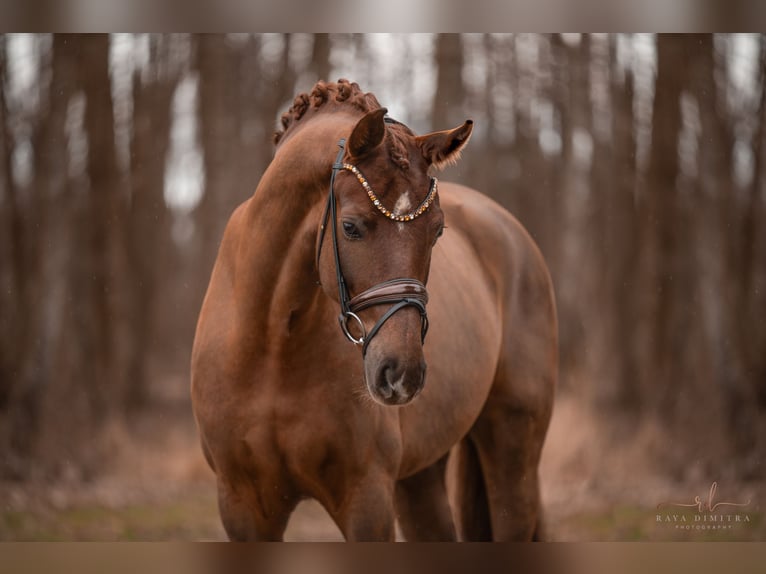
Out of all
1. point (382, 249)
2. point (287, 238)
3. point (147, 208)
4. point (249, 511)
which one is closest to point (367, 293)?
point (382, 249)

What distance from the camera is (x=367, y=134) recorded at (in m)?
2.15

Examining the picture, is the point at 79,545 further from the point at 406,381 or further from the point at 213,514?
the point at 406,381

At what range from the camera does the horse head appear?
212 cm

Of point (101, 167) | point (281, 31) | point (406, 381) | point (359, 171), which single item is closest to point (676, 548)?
point (406, 381)

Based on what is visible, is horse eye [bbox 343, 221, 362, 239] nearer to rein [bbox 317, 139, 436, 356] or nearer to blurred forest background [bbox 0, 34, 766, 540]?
rein [bbox 317, 139, 436, 356]

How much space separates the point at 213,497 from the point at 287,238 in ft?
6.17

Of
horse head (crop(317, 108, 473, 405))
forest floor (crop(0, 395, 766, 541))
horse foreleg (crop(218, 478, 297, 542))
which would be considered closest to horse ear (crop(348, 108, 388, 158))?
horse head (crop(317, 108, 473, 405))

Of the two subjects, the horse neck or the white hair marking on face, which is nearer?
the white hair marking on face

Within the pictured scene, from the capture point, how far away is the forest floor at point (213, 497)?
363 cm

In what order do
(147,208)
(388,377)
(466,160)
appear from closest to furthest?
(388,377), (147,208), (466,160)

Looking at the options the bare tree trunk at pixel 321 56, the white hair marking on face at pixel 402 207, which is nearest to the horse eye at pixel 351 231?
the white hair marking on face at pixel 402 207

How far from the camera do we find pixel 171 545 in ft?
11.4

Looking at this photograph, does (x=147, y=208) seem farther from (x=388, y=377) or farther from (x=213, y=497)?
(x=388, y=377)

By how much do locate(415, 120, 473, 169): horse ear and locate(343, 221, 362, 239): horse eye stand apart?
28 centimetres
